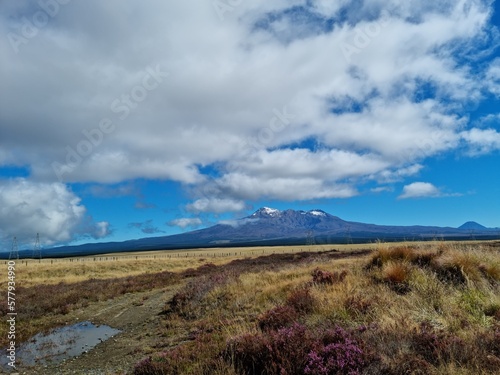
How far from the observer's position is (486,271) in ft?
36.6

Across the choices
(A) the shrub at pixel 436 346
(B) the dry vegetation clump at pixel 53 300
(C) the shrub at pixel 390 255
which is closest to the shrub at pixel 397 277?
(C) the shrub at pixel 390 255

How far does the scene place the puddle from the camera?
12.2 m

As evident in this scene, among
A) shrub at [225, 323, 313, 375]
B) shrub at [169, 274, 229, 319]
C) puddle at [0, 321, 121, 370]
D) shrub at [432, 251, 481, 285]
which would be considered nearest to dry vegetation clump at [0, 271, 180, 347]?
puddle at [0, 321, 121, 370]

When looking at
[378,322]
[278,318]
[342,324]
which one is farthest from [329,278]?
[378,322]

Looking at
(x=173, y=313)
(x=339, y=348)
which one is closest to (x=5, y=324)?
(x=173, y=313)

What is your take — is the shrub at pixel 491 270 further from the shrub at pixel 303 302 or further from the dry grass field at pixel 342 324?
the shrub at pixel 303 302

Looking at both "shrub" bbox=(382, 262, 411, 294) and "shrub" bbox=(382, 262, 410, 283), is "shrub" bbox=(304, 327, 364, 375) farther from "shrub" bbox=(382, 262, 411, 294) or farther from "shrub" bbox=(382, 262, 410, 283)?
"shrub" bbox=(382, 262, 410, 283)

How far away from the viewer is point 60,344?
46.5ft

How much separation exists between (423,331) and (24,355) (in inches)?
566

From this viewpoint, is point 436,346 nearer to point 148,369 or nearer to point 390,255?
point 148,369

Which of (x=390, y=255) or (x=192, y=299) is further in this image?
(x=192, y=299)

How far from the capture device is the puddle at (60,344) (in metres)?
12.2

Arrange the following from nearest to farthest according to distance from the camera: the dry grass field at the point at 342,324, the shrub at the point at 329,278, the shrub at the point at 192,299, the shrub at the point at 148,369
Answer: the dry grass field at the point at 342,324 < the shrub at the point at 148,369 < the shrub at the point at 329,278 < the shrub at the point at 192,299

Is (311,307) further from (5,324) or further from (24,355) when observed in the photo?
(5,324)
